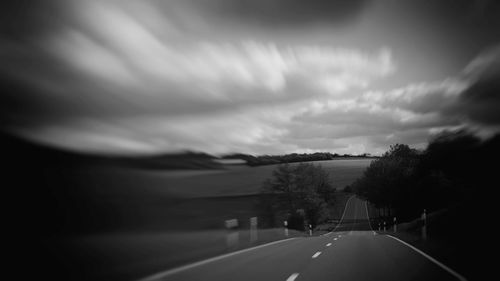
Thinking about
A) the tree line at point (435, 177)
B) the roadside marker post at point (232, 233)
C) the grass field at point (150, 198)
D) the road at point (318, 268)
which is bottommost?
the road at point (318, 268)

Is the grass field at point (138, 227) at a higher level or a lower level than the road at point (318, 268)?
higher

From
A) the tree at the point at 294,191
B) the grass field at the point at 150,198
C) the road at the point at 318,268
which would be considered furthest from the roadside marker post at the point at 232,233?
the tree at the point at 294,191

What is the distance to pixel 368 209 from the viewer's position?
5157 inches

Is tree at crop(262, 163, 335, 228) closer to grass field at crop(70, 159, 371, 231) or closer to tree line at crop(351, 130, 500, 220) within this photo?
tree line at crop(351, 130, 500, 220)

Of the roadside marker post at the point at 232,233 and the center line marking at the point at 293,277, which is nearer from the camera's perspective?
the center line marking at the point at 293,277

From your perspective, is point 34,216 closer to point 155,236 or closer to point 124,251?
point 124,251

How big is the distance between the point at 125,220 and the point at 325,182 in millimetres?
109262

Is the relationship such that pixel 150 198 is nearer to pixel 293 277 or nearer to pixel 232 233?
pixel 232 233

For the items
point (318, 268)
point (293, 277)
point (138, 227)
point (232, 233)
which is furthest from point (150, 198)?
point (293, 277)

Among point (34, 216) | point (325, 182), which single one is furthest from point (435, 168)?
point (34, 216)

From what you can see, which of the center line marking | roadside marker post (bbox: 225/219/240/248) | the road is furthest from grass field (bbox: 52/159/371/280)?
the center line marking

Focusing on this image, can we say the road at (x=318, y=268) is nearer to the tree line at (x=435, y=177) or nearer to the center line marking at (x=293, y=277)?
the center line marking at (x=293, y=277)

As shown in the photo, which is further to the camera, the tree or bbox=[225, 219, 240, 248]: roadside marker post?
the tree

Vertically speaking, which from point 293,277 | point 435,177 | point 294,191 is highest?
point 435,177
